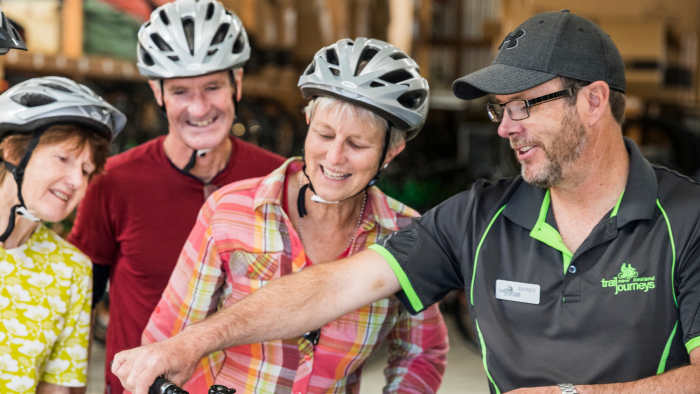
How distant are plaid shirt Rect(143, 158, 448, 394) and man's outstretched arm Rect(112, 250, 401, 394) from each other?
12 cm

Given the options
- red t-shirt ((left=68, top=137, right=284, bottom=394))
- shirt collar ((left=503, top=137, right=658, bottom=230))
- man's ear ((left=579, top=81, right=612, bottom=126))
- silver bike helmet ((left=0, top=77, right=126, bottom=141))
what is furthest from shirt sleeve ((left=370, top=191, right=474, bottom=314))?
silver bike helmet ((left=0, top=77, right=126, bottom=141))

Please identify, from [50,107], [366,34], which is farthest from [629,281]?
[366,34]

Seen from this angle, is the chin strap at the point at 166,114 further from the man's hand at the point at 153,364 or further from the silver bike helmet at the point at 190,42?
the man's hand at the point at 153,364

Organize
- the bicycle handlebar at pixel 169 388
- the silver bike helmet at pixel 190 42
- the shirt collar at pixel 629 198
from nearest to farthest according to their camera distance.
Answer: the bicycle handlebar at pixel 169 388
the shirt collar at pixel 629 198
the silver bike helmet at pixel 190 42

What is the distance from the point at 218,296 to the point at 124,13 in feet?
10.6

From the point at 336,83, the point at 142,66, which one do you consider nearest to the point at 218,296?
the point at 336,83

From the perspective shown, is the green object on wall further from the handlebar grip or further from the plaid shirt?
the handlebar grip

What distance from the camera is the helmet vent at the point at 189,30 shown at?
2.39 meters

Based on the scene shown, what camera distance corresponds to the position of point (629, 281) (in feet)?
5.00

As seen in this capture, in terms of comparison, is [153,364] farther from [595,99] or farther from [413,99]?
[595,99]

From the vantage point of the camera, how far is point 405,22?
9.70 meters

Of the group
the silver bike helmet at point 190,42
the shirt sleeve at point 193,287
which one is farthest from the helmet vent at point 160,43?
the shirt sleeve at point 193,287

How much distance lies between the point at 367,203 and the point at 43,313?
0.94 m

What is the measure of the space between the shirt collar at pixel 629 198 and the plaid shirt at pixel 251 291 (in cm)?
38
